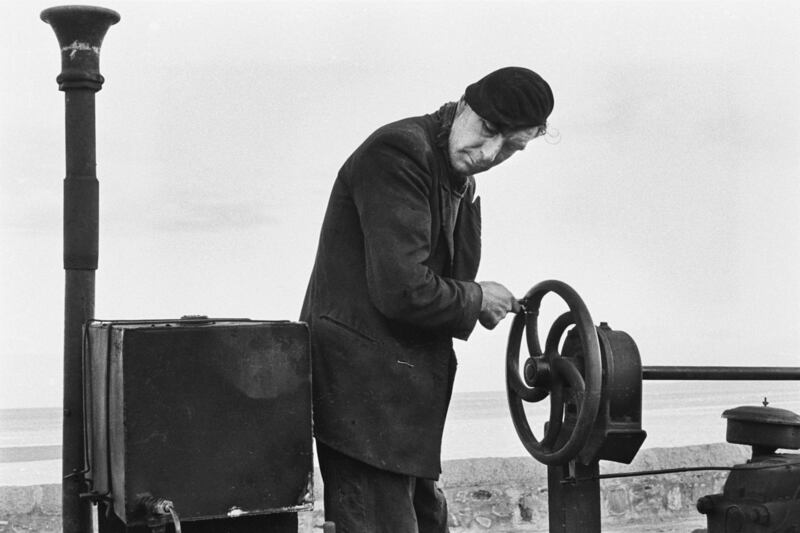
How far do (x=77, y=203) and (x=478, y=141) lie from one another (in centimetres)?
97

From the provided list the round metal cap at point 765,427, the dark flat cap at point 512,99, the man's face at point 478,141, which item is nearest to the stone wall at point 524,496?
the round metal cap at point 765,427

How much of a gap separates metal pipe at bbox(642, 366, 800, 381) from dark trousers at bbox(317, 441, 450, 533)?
0.66 meters

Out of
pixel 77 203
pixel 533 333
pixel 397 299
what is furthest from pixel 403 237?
pixel 77 203

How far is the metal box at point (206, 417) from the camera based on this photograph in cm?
192

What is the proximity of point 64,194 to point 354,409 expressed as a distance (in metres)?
0.89

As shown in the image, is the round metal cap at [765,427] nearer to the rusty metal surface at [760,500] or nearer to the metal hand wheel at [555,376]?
the rusty metal surface at [760,500]

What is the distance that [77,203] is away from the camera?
8.11 ft

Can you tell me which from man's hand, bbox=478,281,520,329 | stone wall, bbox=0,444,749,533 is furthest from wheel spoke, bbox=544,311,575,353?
stone wall, bbox=0,444,749,533

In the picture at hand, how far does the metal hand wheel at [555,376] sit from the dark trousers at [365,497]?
1.09 feet

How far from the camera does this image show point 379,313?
2.21 meters

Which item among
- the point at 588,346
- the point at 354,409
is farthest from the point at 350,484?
the point at 588,346

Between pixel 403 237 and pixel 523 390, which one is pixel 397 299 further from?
pixel 523 390

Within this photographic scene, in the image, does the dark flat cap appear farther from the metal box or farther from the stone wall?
the stone wall

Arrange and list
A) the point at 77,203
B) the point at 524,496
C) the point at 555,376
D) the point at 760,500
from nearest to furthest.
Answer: the point at 555,376
the point at 77,203
the point at 760,500
the point at 524,496
